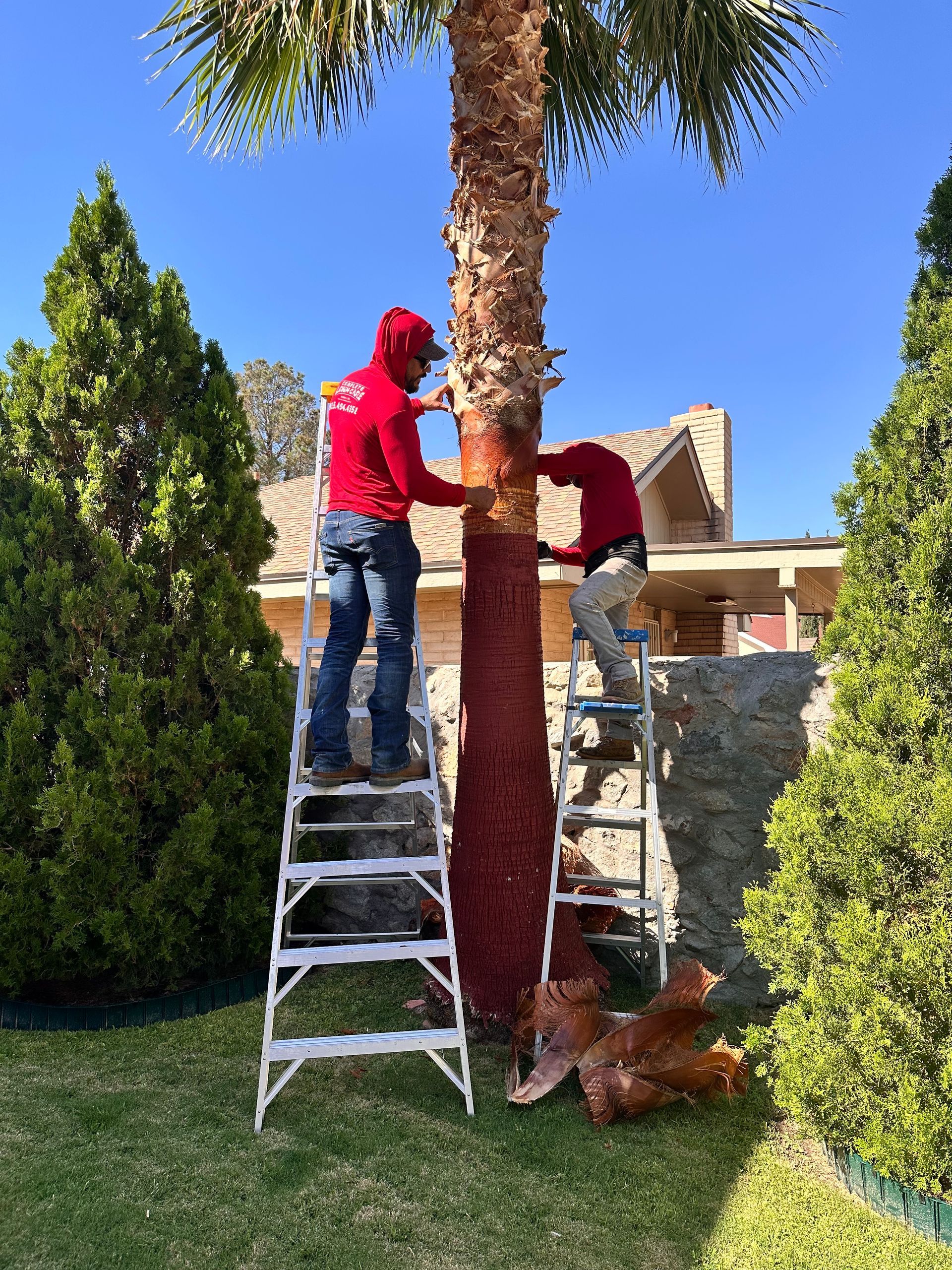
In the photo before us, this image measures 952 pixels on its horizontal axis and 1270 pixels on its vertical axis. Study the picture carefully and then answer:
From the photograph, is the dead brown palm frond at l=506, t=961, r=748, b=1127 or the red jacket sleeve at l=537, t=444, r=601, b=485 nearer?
the dead brown palm frond at l=506, t=961, r=748, b=1127

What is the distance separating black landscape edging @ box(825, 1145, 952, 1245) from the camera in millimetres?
2688

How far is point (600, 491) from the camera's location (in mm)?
4598

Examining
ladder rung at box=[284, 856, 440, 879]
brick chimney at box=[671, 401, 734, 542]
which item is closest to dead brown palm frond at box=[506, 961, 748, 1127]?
ladder rung at box=[284, 856, 440, 879]

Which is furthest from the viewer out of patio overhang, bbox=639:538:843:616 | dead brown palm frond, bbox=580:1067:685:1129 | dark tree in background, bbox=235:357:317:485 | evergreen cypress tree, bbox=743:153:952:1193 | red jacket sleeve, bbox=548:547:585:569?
dark tree in background, bbox=235:357:317:485

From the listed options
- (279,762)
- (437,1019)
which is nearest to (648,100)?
(279,762)

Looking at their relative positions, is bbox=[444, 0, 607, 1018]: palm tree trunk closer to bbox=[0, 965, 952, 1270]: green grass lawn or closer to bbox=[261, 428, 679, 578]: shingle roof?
bbox=[0, 965, 952, 1270]: green grass lawn

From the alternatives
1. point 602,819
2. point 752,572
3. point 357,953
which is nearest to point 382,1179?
point 357,953

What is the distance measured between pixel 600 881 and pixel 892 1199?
1.80 m

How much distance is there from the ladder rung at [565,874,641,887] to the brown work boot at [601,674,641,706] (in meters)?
0.92

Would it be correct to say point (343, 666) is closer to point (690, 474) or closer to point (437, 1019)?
point (437, 1019)

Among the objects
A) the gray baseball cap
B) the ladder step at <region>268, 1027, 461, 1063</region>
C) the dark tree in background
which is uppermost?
the dark tree in background

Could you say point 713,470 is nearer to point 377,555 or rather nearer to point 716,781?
point 716,781

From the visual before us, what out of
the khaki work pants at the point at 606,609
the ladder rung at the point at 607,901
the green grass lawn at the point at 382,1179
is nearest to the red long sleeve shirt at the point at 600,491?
the khaki work pants at the point at 606,609

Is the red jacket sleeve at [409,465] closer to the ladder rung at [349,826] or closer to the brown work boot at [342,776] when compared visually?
the brown work boot at [342,776]
